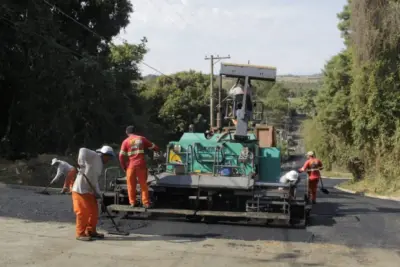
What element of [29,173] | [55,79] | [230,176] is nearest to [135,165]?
[230,176]

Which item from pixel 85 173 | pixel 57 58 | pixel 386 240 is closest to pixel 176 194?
pixel 85 173

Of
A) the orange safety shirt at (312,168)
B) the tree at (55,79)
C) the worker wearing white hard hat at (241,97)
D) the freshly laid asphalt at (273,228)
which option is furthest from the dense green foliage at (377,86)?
the worker wearing white hard hat at (241,97)

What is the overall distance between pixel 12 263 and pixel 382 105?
19.0 metres

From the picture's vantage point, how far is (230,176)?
10062 mm

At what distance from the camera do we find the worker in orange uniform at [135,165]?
931cm

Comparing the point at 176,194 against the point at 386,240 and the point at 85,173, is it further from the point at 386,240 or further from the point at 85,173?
the point at 386,240

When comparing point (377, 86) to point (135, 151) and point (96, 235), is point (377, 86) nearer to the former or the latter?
point (135, 151)

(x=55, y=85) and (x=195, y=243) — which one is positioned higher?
(x=55, y=85)

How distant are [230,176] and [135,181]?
6.01ft

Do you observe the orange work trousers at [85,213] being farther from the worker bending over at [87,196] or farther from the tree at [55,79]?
the tree at [55,79]

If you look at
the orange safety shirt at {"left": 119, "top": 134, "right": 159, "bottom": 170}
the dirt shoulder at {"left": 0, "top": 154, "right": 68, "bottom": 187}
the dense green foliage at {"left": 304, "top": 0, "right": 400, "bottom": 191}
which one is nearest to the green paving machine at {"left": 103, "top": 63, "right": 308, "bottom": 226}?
the orange safety shirt at {"left": 119, "top": 134, "right": 159, "bottom": 170}

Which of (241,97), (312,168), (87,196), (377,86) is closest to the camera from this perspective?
(87,196)

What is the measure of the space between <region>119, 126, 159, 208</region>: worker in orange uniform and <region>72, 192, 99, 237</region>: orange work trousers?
4.59 feet

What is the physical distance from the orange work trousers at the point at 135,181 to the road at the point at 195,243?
0.43 metres
